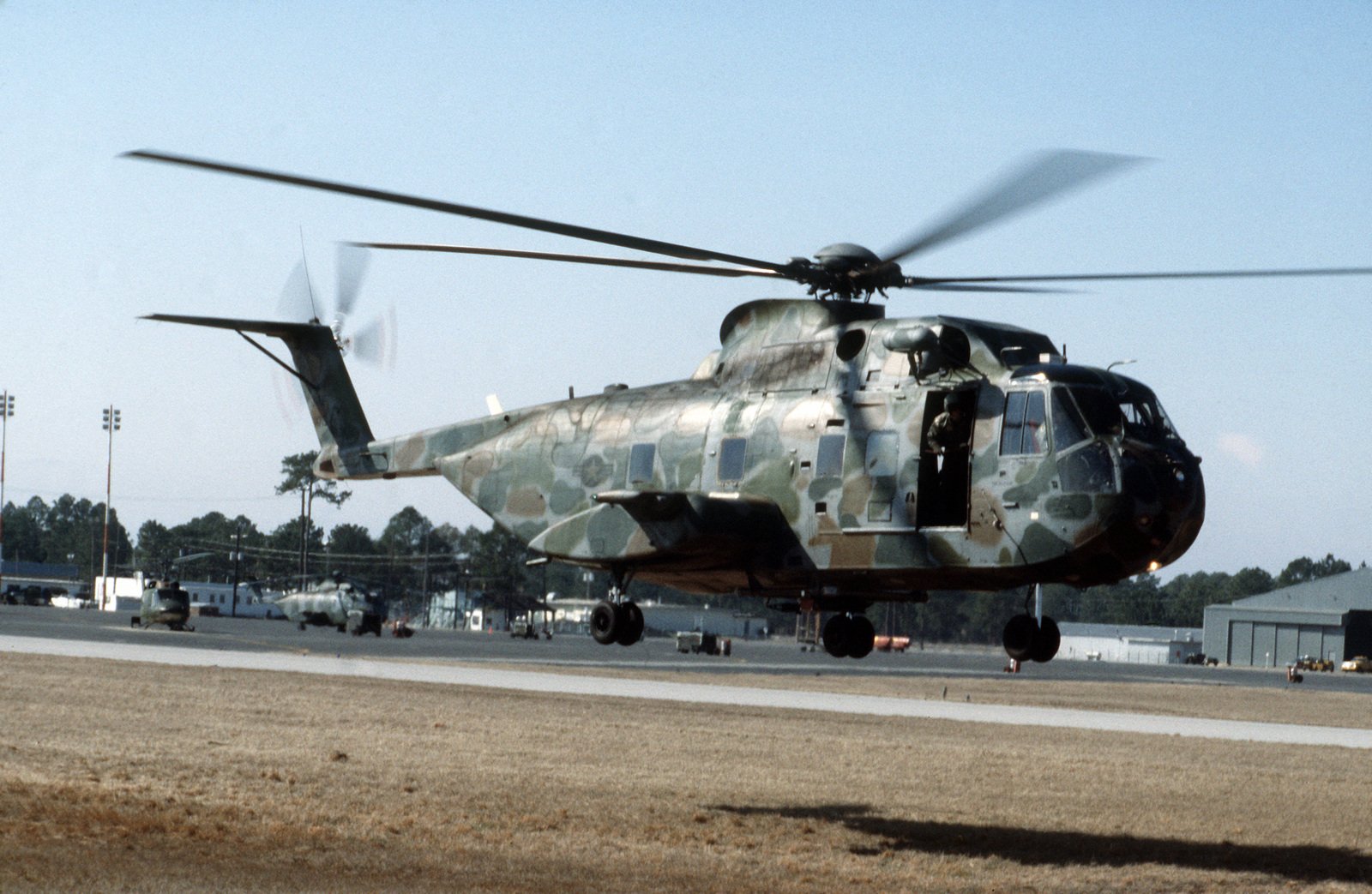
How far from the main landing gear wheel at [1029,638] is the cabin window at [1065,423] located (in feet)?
9.17

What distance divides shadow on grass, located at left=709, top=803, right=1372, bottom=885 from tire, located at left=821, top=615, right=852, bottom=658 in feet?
20.1

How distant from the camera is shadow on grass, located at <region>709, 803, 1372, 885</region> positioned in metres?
27.2

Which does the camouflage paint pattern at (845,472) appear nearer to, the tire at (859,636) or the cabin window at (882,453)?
the cabin window at (882,453)

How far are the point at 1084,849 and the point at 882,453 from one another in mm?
12118

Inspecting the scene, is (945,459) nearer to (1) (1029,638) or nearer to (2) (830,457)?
(2) (830,457)

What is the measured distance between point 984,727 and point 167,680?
2520 centimetres

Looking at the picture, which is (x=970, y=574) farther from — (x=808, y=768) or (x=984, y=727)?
(x=984, y=727)

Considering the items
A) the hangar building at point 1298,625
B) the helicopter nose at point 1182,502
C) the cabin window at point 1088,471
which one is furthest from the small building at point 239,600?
the helicopter nose at point 1182,502

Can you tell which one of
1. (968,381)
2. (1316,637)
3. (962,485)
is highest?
(968,381)

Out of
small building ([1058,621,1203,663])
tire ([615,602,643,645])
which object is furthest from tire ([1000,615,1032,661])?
small building ([1058,621,1203,663])

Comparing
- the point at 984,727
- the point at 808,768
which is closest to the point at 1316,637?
the point at 984,727

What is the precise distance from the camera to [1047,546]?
19.0 m

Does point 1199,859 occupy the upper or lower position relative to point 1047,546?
lower

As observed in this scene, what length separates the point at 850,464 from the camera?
2061cm
